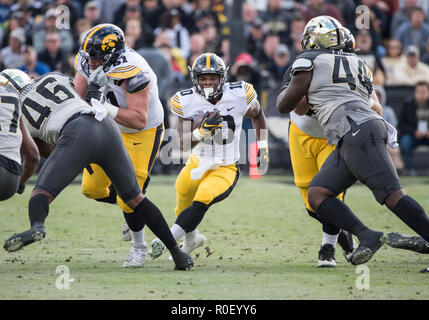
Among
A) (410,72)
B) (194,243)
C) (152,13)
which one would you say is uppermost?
(152,13)

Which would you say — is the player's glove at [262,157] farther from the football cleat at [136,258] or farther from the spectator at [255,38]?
the spectator at [255,38]

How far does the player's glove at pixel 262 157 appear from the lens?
6473mm

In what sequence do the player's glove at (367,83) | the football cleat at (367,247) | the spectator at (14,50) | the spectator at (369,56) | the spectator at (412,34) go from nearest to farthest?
1. the football cleat at (367,247)
2. the player's glove at (367,83)
3. the spectator at (369,56)
4. the spectator at (14,50)
5. the spectator at (412,34)

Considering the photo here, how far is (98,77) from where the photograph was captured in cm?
592

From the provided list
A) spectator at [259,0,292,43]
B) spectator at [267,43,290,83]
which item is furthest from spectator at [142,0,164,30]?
spectator at [267,43,290,83]

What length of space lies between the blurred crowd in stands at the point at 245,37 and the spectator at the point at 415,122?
2cm

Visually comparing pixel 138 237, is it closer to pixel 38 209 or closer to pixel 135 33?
pixel 38 209

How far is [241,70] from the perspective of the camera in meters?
12.3

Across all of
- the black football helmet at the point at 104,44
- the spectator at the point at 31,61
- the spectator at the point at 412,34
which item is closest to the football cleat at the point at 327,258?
the black football helmet at the point at 104,44

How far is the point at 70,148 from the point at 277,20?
10.0 m

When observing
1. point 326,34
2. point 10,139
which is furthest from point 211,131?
point 10,139

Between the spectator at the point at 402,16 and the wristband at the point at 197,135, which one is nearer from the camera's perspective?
the wristband at the point at 197,135

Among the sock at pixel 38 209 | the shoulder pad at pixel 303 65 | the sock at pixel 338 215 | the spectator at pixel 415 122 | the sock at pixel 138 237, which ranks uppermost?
the shoulder pad at pixel 303 65
